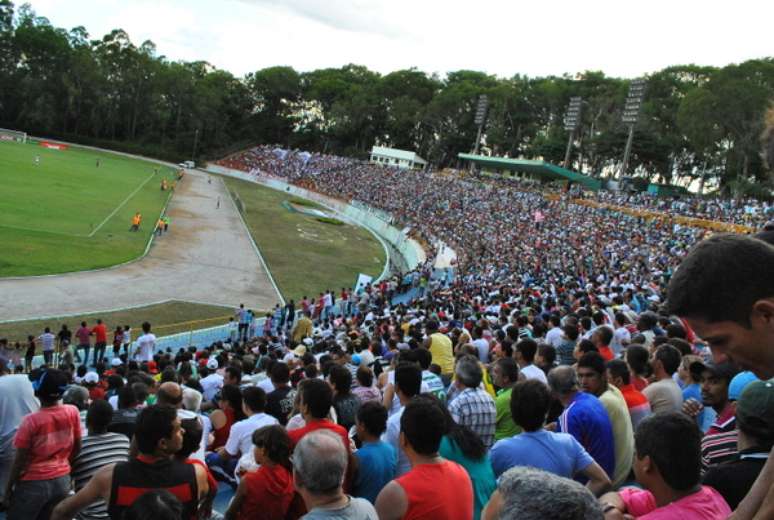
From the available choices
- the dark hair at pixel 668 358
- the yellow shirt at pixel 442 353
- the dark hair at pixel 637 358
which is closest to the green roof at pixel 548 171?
the yellow shirt at pixel 442 353

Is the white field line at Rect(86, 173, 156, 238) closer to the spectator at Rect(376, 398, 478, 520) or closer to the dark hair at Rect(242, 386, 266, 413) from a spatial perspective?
the dark hair at Rect(242, 386, 266, 413)

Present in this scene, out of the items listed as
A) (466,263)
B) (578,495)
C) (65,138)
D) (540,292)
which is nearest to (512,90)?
(466,263)

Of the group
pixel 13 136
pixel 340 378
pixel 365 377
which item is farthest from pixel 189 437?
pixel 13 136

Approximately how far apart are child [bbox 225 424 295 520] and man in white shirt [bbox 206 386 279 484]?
3.30 ft

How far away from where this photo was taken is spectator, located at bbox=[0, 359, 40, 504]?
5.48 metres

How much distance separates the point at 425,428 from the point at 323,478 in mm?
894

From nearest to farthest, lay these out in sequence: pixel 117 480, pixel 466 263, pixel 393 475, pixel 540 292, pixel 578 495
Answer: pixel 578 495, pixel 117 480, pixel 393 475, pixel 540 292, pixel 466 263

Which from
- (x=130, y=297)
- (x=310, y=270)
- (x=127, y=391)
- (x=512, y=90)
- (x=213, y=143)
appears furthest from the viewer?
(x=213, y=143)

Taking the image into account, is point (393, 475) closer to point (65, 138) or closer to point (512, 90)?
point (512, 90)

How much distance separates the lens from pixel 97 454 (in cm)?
494

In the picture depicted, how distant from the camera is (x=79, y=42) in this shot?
109062 millimetres

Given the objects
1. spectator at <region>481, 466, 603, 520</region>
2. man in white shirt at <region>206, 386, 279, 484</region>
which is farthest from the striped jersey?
spectator at <region>481, 466, 603, 520</region>

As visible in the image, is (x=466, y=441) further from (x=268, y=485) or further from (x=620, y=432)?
(x=620, y=432)

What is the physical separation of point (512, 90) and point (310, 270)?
6524cm
